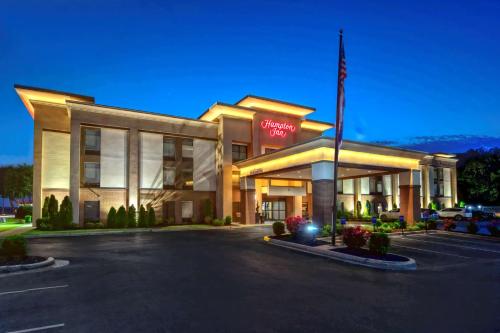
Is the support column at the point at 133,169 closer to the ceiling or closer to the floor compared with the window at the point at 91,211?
closer to the ceiling

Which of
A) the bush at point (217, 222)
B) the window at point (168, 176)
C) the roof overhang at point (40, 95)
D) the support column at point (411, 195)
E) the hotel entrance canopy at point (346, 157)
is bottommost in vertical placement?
the bush at point (217, 222)

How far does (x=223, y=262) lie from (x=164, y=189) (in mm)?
22726

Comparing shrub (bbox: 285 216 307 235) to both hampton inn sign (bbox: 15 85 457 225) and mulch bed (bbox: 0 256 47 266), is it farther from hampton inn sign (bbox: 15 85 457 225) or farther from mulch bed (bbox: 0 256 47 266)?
mulch bed (bbox: 0 256 47 266)

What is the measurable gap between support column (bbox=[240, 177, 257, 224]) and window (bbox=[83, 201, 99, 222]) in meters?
14.6

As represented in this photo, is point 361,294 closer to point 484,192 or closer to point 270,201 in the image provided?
point 270,201

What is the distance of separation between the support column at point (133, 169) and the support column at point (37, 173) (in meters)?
8.28

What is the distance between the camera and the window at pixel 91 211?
102ft

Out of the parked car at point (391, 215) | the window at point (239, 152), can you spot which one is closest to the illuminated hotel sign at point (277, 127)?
the window at point (239, 152)

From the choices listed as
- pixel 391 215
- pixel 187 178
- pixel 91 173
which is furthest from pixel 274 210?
pixel 91 173

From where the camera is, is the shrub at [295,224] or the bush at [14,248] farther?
the shrub at [295,224]

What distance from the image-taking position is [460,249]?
59.6 feet

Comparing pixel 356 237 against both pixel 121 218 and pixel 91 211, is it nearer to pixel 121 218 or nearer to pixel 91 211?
pixel 121 218

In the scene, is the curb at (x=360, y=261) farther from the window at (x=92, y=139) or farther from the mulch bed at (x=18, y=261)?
the window at (x=92, y=139)

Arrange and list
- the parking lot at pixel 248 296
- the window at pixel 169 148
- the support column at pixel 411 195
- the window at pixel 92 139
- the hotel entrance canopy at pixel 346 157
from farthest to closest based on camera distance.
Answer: the window at pixel 169 148 → the window at pixel 92 139 → the support column at pixel 411 195 → the hotel entrance canopy at pixel 346 157 → the parking lot at pixel 248 296
